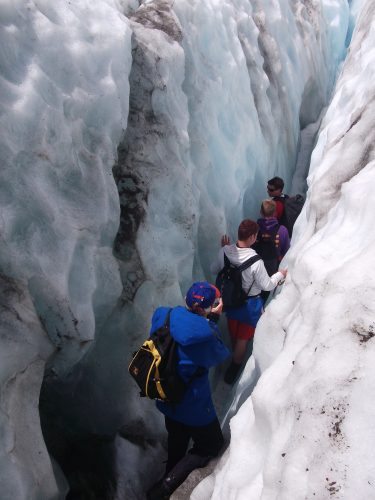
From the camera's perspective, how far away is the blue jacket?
6.92 ft

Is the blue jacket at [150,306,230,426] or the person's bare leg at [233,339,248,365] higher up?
the blue jacket at [150,306,230,426]

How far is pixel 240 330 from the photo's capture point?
3205 millimetres

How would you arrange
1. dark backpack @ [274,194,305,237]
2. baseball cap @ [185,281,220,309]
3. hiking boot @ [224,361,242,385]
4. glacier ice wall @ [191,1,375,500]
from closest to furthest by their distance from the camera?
glacier ice wall @ [191,1,375,500], baseball cap @ [185,281,220,309], hiking boot @ [224,361,242,385], dark backpack @ [274,194,305,237]

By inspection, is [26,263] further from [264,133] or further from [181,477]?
[264,133]

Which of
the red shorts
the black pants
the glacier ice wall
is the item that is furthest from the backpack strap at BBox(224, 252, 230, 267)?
the black pants

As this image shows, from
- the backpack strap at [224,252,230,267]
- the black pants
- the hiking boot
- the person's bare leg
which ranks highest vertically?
the backpack strap at [224,252,230,267]

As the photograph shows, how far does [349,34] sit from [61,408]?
10.4 meters

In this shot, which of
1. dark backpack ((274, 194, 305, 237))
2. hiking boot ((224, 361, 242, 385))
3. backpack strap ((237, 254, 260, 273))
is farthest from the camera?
dark backpack ((274, 194, 305, 237))

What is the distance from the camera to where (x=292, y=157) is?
6.34 meters

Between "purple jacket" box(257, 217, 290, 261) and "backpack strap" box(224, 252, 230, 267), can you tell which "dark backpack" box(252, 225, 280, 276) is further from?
"backpack strap" box(224, 252, 230, 267)

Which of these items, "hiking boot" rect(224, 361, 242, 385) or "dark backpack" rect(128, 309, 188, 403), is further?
"hiking boot" rect(224, 361, 242, 385)

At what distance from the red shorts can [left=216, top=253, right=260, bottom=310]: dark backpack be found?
20 cm

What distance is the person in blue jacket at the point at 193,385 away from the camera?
7.01 feet

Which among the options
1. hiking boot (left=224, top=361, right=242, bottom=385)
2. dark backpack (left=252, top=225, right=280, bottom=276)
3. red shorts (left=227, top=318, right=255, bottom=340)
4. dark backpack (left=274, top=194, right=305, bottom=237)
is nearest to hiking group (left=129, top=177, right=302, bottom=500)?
red shorts (left=227, top=318, right=255, bottom=340)
